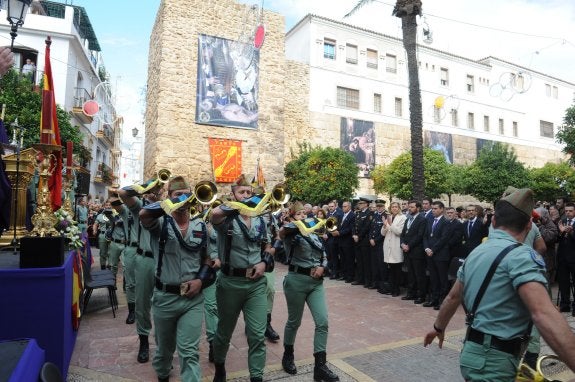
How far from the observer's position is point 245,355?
201 inches

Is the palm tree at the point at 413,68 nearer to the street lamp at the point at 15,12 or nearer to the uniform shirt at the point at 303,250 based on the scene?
the uniform shirt at the point at 303,250

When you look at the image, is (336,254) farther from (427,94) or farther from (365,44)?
(427,94)

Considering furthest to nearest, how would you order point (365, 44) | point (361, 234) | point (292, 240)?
point (365, 44) < point (361, 234) < point (292, 240)

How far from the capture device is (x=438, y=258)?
8203 mm

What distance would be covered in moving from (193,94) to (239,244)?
18259 millimetres

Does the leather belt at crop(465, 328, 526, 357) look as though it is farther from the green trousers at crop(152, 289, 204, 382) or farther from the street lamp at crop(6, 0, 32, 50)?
the street lamp at crop(6, 0, 32, 50)

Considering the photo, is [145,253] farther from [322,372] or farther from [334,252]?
[334,252]

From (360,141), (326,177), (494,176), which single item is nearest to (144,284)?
(326,177)

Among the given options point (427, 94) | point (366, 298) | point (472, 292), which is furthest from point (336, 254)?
point (427, 94)

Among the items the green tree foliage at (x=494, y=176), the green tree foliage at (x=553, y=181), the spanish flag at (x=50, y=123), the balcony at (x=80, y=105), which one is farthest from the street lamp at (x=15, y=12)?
the green tree foliage at (x=553, y=181)

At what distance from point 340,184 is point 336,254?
9082 mm

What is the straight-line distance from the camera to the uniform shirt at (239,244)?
4.21 m

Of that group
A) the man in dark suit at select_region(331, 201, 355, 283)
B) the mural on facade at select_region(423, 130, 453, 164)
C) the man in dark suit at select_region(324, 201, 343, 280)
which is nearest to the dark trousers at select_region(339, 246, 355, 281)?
the man in dark suit at select_region(331, 201, 355, 283)

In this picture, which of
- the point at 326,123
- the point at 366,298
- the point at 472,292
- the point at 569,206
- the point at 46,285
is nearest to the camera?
the point at 472,292
